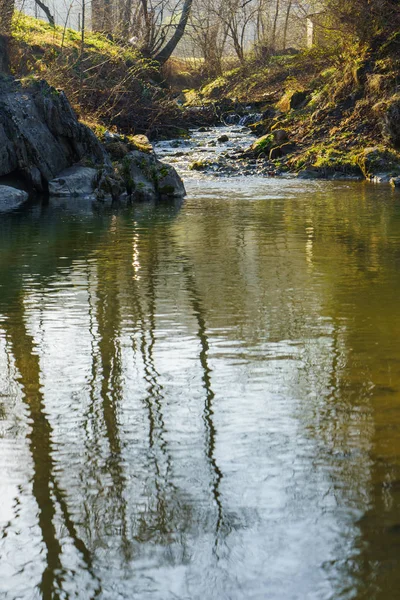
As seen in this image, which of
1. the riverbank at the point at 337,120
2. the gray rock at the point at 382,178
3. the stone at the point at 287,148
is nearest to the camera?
the gray rock at the point at 382,178

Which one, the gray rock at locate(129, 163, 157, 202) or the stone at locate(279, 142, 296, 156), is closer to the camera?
the gray rock at locate(129, 163, 157, 202)

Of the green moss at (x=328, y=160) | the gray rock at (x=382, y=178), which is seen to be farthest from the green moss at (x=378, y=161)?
the green moss at (x=328, y=160)

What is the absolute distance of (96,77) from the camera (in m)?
24.8

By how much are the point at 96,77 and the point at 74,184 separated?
32.2 ft

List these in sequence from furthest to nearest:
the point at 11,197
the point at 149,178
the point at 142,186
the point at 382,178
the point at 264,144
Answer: the point at 264,144 → the point at 382,178 → the point at 149,178 → the point at 142,186 → the point at 11,197

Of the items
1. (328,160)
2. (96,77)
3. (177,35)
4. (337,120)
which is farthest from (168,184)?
(177,35)

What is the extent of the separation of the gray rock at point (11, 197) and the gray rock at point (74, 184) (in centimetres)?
80

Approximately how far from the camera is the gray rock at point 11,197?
1455 centimetres

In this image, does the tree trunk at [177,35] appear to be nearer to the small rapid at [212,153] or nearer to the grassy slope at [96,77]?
the grassy slope at [96,77]

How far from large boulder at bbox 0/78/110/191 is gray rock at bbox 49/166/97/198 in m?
0.34

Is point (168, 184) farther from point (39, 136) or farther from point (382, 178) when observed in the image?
point (382, 178)

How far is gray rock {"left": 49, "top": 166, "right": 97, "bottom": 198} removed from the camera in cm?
1609

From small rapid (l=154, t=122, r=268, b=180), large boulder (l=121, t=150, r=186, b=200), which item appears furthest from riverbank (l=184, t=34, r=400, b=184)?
large boulder (l=121, t=150, r=186, b=200)

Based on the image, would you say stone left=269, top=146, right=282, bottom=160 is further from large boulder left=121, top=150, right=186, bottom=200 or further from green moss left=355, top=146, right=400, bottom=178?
large boulder left=121, top=150, right=186, bottom=200
